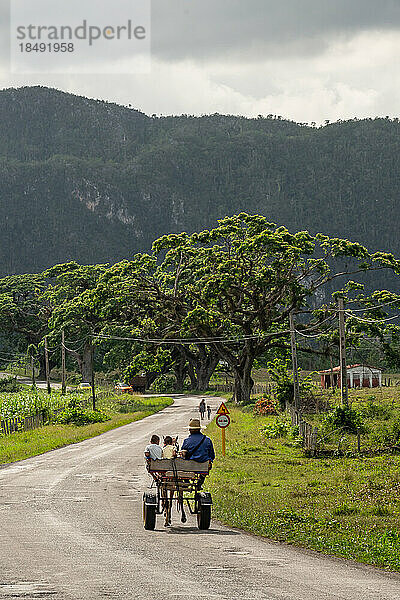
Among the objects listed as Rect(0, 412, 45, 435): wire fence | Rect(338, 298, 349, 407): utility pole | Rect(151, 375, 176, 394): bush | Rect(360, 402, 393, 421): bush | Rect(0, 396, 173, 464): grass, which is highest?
Rect(338, 298, 349, 407): utility pole

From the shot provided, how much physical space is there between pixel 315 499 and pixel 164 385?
84918 mm

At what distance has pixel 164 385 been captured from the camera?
104 metres

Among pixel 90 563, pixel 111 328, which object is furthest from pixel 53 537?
pixel 111 328

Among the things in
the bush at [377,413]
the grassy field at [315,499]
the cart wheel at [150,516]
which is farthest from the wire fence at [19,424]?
the cart wheel at [150,516]

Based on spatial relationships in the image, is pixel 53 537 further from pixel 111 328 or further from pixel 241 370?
pixel 111 328

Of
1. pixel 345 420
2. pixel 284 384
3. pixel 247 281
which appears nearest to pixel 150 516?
pixel 345 420

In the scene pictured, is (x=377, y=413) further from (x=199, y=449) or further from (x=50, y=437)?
(x=199, y=449)

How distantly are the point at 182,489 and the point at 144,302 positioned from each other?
171ft

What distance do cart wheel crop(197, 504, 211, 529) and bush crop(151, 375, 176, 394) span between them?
3423 inches

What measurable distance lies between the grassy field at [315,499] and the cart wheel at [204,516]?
3.38 ft

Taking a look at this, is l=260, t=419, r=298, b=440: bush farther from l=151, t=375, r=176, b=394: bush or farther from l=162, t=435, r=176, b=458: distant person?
→ l=151, t=375, r=176, b=394: bush

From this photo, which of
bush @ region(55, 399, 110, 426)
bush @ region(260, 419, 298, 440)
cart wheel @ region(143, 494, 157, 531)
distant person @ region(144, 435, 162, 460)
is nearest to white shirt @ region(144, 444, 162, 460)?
distant person @ region(144, 435, 162, 460)

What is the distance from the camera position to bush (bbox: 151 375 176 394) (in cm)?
10300

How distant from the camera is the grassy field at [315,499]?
46.8ft
